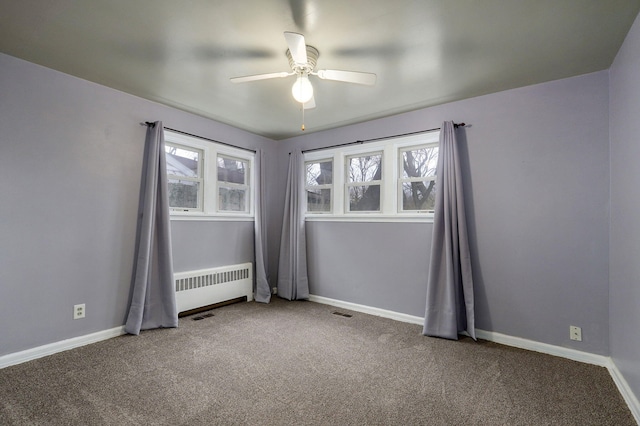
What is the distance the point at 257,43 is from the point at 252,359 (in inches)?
95.7

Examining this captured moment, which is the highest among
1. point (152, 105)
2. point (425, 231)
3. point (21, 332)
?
point (152, 105)

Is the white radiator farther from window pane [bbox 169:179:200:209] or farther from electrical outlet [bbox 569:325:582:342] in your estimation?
electrical outlet [bbox 569:325:582:342]

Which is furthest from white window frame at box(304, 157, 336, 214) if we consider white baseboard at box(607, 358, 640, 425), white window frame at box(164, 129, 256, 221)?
white baseboard at box(607, 358, 640, 425)

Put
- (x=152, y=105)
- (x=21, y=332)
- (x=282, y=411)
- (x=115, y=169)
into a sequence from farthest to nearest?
(x=152, y=105) → (x=115, y=169) → (x=21, y=332) → (x=282, y=411)

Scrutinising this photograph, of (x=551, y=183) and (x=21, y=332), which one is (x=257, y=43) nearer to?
(x=551, y=183)

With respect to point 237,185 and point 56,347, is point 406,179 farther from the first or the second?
point 56,347

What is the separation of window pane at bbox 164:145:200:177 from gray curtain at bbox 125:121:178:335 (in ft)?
1.05

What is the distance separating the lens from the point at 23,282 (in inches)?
96.3

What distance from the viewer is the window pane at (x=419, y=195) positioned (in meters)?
3.46

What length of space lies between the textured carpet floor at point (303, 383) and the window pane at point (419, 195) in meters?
1.40

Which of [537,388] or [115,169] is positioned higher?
[115,169]

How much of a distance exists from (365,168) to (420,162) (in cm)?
72

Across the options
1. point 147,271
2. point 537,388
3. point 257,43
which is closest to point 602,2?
point 257,43

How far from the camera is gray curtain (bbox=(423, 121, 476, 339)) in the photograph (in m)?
2.95
